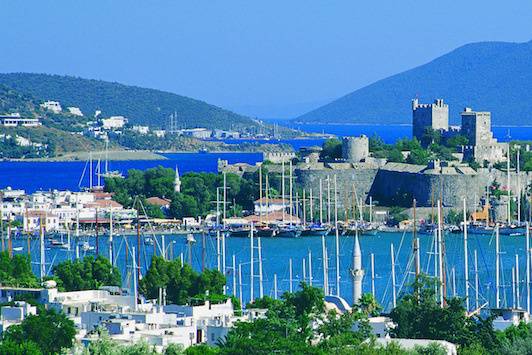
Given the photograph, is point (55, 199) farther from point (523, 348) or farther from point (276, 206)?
point (523, 348)

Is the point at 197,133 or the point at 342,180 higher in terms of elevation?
the point at 197,133

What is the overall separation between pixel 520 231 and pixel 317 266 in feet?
47.4

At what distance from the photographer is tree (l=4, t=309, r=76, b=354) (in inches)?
933

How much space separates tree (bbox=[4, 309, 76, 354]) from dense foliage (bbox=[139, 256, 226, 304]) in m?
6.32

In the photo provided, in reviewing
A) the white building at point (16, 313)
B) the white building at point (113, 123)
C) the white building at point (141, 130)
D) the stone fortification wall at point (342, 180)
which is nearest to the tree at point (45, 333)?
the white building at point (16, 313)

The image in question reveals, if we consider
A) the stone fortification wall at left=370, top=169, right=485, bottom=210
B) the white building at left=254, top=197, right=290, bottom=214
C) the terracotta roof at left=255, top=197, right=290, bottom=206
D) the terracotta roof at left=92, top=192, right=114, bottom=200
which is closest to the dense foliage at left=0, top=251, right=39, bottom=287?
the white building at left=254, top=197, right=290, bottom=214

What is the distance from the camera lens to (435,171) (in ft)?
210

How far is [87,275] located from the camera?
108 ft

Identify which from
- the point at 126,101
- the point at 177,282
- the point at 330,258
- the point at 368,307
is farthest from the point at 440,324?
the point at 126,101

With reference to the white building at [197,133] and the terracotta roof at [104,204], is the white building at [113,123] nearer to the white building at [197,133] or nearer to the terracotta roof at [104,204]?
the white building at [197,133]

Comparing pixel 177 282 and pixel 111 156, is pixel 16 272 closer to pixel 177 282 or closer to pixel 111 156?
pixel 177 282

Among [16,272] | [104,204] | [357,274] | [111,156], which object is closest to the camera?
[357,274]

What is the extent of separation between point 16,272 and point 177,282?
2.99 meters

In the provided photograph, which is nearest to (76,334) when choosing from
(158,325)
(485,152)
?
(158,325)
